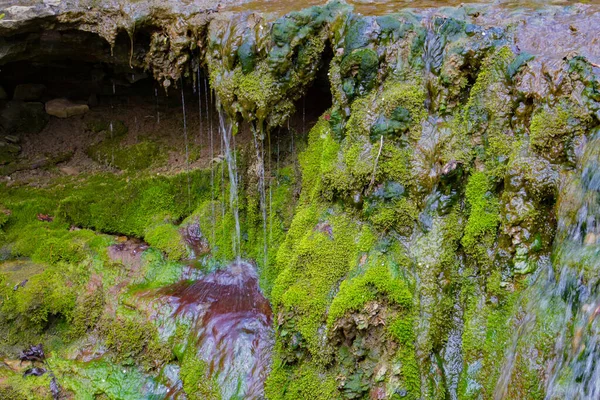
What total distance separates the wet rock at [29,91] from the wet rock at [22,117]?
0.07 metres

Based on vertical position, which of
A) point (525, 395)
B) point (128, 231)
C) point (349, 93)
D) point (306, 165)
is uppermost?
point (349, 93)

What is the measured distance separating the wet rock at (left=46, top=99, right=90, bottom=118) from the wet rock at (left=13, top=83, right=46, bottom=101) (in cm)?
19

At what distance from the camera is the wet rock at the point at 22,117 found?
798 cm

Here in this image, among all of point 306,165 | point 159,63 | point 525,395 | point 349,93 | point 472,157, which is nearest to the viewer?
point 525,395

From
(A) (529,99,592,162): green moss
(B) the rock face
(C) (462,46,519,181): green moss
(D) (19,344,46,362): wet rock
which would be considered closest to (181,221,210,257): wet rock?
(B) the rock face

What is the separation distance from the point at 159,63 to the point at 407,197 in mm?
3401

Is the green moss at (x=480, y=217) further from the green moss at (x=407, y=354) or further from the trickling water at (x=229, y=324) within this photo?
the trickling water at (x=229, y=324)

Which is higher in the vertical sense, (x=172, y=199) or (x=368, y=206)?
(x=368, y=206)

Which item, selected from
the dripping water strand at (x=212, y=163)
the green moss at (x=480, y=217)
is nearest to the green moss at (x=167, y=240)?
the dripping water strand at (x=212, y=163)

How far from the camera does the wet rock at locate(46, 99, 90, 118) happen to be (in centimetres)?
811

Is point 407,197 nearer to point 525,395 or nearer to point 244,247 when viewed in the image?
point 525,395

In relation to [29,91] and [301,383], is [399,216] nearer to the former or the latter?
[301,383]

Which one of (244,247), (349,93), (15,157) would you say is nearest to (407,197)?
(349,93)

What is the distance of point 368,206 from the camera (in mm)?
4699
